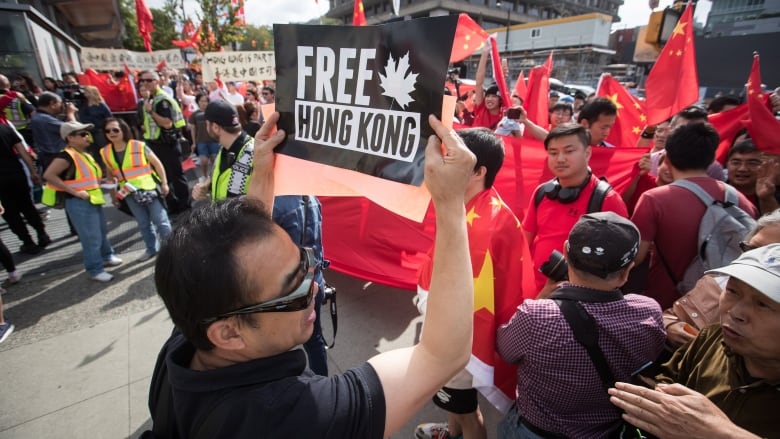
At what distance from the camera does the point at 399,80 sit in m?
1.09

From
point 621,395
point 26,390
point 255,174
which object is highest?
point 255,174

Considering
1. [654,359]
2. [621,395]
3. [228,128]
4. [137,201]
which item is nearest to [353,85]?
[621,395]

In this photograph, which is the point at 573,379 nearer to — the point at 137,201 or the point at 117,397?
the point at 117,397

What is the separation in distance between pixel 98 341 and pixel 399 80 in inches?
150

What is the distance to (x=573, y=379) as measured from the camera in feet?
4.65

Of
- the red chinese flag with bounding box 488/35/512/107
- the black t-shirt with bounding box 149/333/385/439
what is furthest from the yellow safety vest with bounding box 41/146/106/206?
the red chinese flag with bounding box 488/35/512/107

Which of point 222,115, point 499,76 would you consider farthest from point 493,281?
point 499,76

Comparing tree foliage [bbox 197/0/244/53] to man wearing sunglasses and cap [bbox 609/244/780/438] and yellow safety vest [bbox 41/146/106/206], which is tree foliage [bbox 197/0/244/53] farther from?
man wearing sunglasses and cap [bbox 609/244/780/438]

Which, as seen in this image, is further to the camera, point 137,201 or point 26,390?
point 137,201

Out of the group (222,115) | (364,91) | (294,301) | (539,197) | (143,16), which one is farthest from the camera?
(143,16)

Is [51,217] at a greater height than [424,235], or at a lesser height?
lesser

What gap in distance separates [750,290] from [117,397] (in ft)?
12.0

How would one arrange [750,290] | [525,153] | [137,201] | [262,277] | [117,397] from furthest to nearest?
[137,201] < [525,153] < [117,397] < [750,290] < [262,277]

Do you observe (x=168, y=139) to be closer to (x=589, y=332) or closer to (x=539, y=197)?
(x=539, y=197)
